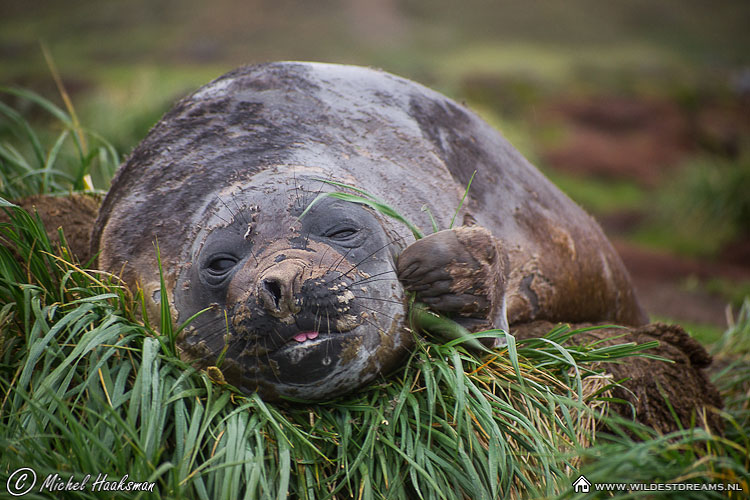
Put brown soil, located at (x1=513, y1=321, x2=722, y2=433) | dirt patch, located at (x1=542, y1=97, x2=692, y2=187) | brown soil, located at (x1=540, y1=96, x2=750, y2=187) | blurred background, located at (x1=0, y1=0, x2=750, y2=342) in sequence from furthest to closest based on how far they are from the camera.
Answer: dirt patch, located at (x1=542, y1=97, x2=692, y2=187) → brown soil, located at (x1=540, y1=96, x2=750, y2=187) → blurred background, located at (x1=0, y1=0, x2=750, y2=342) → brown soil, located at (x1=513, y1=321, x2=722, y2=433)

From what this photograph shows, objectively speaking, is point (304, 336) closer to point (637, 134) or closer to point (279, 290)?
point (279, 290)

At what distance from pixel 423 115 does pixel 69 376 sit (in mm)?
2086

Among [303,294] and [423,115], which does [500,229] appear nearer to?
[423,115]

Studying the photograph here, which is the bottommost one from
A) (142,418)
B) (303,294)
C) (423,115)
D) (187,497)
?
(187,497)

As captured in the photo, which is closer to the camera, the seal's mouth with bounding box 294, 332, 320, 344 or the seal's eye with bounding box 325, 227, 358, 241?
the seal's mouth with bounding box 294, 332, 320, 344

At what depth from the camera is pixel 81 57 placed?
3338 cm

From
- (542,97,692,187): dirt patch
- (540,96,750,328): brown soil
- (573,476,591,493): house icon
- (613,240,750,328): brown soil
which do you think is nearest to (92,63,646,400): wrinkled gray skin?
(573,476,591,493): house icon

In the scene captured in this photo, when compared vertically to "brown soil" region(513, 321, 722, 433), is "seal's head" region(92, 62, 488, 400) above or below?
above

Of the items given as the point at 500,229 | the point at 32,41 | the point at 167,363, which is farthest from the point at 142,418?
the point at 32,41

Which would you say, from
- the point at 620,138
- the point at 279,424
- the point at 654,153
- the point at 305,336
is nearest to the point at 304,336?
the point at 305,336

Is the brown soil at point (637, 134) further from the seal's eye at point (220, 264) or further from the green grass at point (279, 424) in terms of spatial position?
the seal's eye at point (220, 264)

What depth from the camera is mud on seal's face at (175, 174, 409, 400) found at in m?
2.09

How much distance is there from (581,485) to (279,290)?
1.16 meters

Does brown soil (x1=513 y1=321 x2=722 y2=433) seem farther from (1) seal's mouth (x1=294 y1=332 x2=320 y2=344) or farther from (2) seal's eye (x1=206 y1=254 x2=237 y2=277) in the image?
(2) seal's eye (x1=206 y1=254 x2=237 y2=277)
